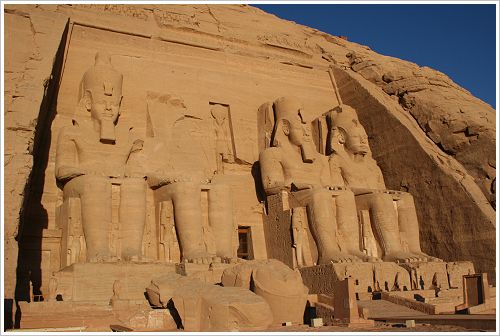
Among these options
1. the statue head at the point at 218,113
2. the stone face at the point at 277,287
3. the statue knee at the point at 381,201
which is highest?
the statue head at the point at 218,113

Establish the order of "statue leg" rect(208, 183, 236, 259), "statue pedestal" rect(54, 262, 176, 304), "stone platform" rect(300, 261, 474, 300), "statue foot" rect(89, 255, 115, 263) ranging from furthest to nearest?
"statue leg" rect(208, 183, 236, 259)
"stone platform" rect(300, 261, 474, 300)
"statue foot" rect(89, 255, 115, 263)
"statue pedestal" rect(54, 262, 176, 304)

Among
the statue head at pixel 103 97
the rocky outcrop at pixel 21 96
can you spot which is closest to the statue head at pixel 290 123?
the statue head at pixel 103 97

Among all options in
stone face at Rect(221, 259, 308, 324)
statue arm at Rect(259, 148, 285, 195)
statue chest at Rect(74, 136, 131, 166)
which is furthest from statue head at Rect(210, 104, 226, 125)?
stone face at Rect(221, 259, 308, 324)

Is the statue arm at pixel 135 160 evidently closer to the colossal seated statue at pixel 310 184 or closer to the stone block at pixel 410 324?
the colossal seated statue at pixel 310 184

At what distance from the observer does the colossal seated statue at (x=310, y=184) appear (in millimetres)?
9703

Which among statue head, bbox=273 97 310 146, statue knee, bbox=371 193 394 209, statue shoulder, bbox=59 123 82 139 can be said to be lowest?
statue knee, bbox=371 193 394 209

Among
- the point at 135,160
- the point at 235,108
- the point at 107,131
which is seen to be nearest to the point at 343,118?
the point at 235,108

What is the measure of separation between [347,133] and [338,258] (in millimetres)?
2709

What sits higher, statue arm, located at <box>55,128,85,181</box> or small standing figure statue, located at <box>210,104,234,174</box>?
small standing figure statue, located at <box>210,104,234,174</box>

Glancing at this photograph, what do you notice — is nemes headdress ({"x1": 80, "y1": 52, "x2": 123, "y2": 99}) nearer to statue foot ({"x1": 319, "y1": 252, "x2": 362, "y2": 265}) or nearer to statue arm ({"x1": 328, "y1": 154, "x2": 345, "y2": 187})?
statue arm ({"x1": 328, "y1": 154, "x2": 345, "y2": 187})

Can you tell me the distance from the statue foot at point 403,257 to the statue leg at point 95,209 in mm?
4039

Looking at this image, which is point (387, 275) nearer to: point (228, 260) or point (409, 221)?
point (409, 221)

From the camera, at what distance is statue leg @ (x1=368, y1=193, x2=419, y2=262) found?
33.2ft

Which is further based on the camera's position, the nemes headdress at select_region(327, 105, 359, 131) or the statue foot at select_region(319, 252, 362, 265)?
the nemes headdress at select_region(327, 105, 359, 131)
